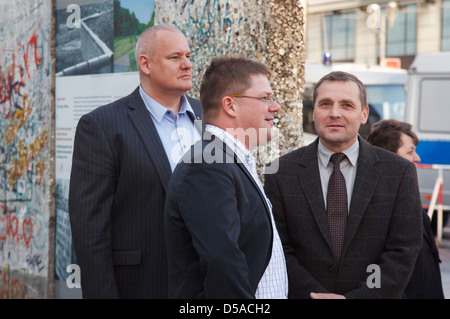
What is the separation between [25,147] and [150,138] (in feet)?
9.70

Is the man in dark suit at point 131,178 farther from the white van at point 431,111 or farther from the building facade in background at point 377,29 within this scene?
the building facade in background at point 377,29

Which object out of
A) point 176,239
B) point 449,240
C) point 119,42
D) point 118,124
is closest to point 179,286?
point 176,239

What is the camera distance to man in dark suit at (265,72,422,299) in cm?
292

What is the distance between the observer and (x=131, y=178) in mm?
3213

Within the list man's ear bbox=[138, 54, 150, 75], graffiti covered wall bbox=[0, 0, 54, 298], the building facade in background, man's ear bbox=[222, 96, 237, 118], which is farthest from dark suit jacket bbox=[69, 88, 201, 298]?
the building facade in background

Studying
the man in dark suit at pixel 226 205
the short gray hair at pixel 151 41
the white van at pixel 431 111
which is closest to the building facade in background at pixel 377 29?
the white van at pixel 431 111

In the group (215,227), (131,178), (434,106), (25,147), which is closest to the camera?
(215,227)

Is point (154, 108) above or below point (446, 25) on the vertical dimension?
below

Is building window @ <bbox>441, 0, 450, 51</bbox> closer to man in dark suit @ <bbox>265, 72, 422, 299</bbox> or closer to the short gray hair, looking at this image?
the short gray hair

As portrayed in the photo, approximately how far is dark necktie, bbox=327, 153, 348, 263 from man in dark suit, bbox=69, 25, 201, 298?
0.77m

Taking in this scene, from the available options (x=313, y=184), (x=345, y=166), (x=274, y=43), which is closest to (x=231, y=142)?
(x=313, y=184)

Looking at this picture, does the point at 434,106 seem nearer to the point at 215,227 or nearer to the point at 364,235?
the point at 364,235

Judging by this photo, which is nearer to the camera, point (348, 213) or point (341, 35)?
point (348, 213)

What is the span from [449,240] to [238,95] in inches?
396
